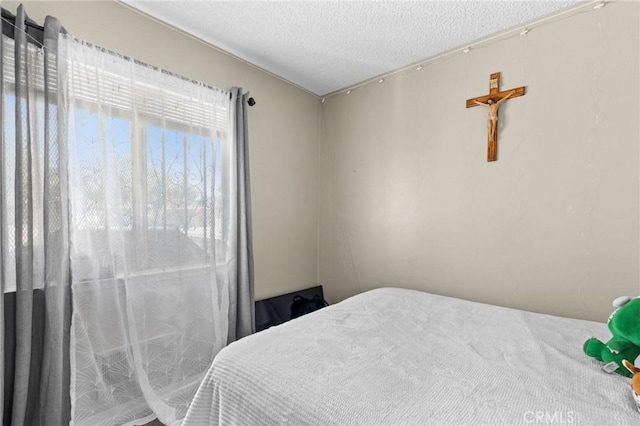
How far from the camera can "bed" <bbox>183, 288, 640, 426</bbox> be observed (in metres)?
0.82

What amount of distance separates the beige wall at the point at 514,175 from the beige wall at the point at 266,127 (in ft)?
1.45

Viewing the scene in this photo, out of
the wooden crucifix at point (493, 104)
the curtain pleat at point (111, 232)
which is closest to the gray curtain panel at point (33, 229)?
the curtain pleat at point (111, 232)

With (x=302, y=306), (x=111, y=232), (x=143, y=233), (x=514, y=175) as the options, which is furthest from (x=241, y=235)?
(x=514, y=175)

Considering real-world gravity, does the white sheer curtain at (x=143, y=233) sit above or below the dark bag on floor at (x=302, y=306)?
above

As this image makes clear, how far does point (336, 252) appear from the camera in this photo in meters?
2.88

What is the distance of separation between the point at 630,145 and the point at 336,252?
2117 mm

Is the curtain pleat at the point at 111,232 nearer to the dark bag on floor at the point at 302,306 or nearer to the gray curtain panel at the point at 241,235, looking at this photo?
the gray curtain panel at the point at 241,235

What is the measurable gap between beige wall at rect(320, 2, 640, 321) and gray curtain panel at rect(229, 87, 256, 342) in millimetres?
1000

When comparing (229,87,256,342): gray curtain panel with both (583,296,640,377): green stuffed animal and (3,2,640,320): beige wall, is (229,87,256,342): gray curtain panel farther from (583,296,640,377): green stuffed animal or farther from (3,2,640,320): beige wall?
(583,296,640,377): green stuffed animal

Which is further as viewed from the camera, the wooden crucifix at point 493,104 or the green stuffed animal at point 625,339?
Result: the wooden crucifix at point 493,104

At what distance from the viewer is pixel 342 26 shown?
6.20 ft

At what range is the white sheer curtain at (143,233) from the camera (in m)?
1.53

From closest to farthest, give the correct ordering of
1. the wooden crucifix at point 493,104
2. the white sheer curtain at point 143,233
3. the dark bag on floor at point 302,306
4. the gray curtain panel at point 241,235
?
the white sheer curtain at point 143,233
the wooden crucifix at point 493,104
the gray curtain panel at point 241,235
the dark bag on floor at point 302,306

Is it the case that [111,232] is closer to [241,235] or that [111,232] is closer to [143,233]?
[143,233]
